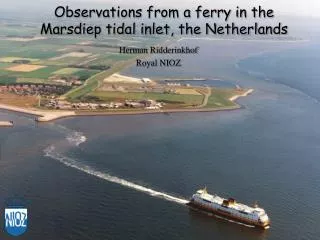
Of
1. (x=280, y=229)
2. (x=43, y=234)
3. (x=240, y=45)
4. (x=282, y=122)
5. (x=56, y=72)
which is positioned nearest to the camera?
(x=43, y=234)

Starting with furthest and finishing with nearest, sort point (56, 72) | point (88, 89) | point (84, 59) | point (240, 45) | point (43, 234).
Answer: point (240, 45) < point (84, 59) < point (56, 72) < point (88, 89) < point (43, 234)

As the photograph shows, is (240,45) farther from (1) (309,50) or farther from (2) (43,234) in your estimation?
(2) (43,234)

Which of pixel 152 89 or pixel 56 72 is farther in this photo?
pixel 56 72

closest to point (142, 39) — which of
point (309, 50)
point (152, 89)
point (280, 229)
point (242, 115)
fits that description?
point (309, 50)

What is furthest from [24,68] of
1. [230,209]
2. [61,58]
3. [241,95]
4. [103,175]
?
[230,209]

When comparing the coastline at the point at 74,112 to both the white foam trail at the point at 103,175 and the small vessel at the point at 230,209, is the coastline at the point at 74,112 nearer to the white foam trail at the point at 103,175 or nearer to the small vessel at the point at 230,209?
the white foam trail at the point at 103,175

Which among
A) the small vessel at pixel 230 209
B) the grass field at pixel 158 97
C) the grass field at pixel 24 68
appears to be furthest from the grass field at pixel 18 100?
the small vessel at pixel 230 209
